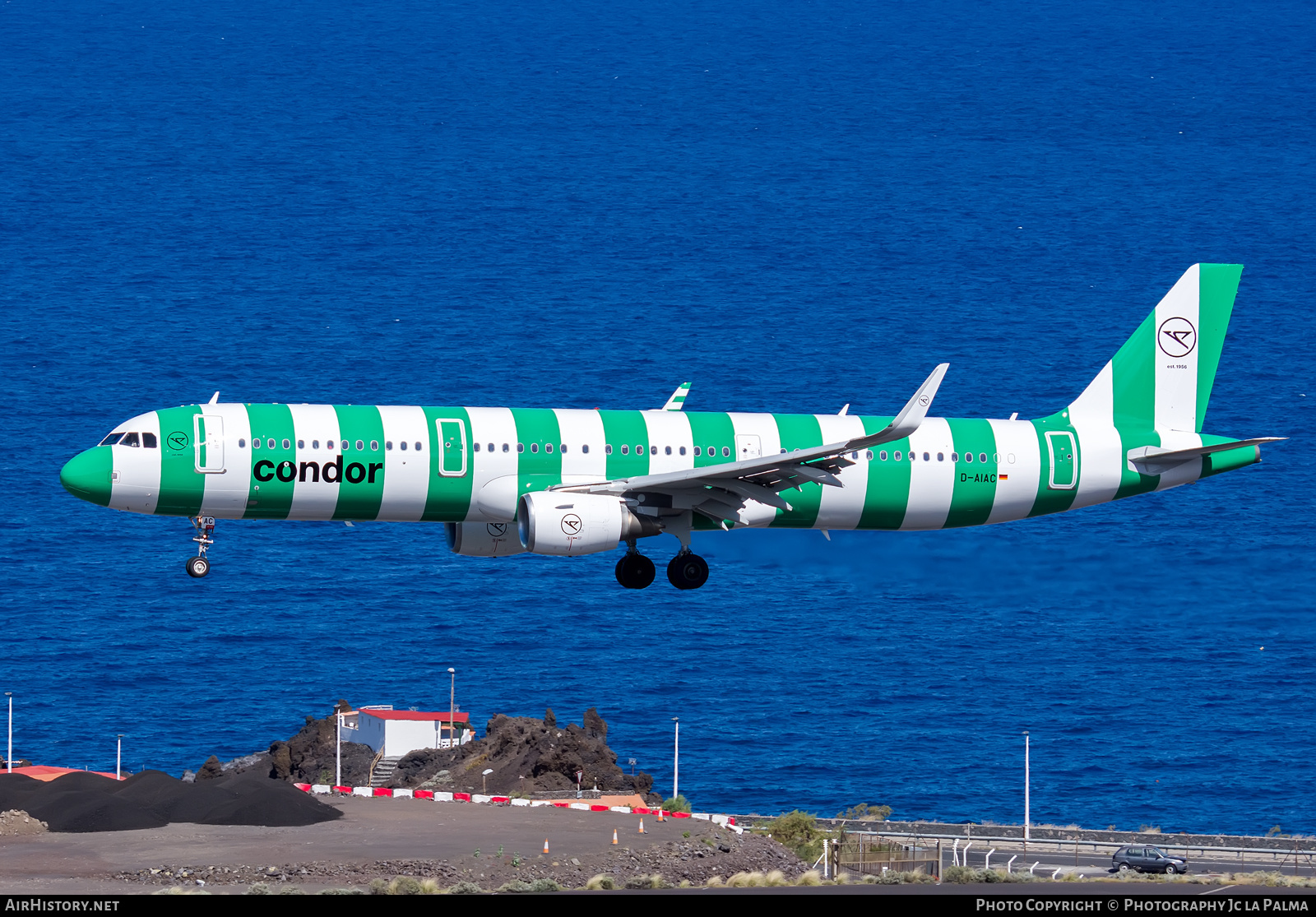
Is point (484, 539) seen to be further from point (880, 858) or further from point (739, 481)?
point (880, 858)

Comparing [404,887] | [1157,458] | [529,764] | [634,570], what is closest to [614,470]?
[634,570]

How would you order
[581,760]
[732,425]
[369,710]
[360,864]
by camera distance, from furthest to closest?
[369,710]
[581,760]
[360,864]
[732,425]

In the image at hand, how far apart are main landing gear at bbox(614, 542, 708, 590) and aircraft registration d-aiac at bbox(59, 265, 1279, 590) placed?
0.07 metres

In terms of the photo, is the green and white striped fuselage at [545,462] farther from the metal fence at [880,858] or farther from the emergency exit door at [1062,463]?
the metal fence at [880,858]

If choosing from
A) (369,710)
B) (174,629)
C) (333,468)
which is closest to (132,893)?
(333,468)

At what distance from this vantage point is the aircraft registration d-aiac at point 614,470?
55625mm

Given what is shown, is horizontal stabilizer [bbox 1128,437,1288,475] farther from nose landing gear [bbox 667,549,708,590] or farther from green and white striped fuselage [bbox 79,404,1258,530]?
nose landing gear [bbox 667,549,708,590]

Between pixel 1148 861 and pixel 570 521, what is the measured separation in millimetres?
63555

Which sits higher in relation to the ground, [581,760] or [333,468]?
[333,468]

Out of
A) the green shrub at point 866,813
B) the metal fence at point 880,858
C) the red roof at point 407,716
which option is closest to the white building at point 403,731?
the red roof at point 407,716

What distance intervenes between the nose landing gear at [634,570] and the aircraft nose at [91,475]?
15573 millimetres

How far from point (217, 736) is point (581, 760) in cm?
5559
